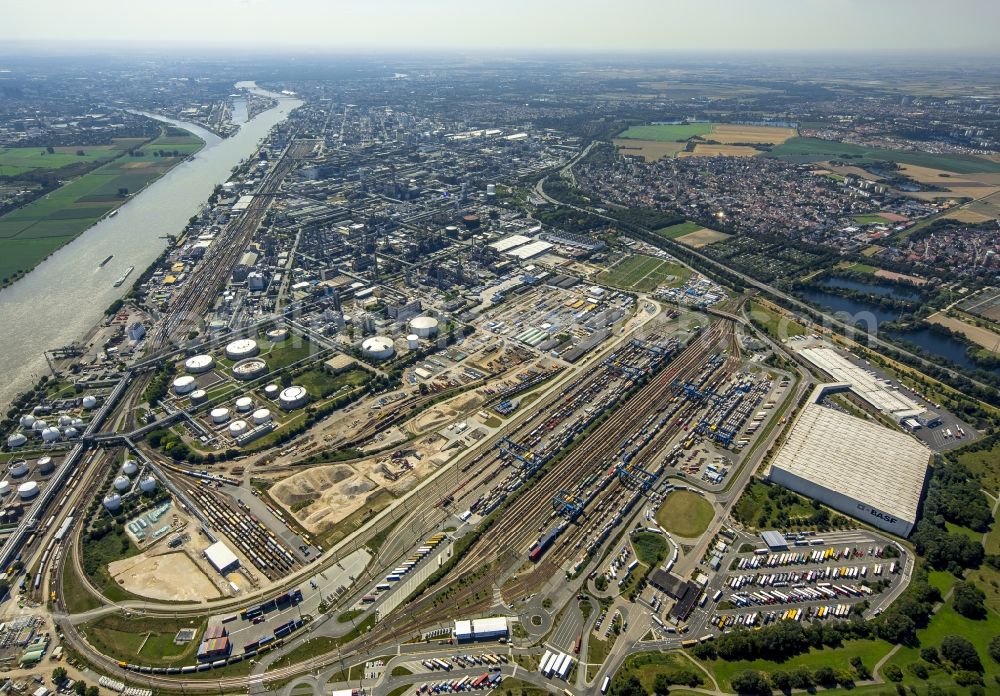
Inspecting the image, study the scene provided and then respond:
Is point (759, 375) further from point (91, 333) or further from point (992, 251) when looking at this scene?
point (91, 333)

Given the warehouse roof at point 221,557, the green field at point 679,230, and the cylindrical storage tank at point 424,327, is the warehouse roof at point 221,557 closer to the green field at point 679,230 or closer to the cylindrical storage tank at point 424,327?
the cylindrical storage tank at point 424,327

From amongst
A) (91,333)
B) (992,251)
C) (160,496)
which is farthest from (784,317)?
(91,333)

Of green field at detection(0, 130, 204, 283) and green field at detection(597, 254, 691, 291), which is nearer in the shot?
green field at detection(597, 254, 691, 291)

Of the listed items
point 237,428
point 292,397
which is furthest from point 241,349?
point 237,428

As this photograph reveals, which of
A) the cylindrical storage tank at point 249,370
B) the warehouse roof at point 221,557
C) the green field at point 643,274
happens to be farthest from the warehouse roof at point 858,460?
the cylindrical storage tank at point 249,370

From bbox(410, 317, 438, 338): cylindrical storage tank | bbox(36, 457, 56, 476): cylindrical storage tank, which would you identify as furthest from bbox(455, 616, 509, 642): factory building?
bbox(36, 457, 56, 476): cylindrical storage tank

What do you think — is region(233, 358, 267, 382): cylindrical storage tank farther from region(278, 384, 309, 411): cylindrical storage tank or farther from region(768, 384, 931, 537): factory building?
region(768, 384, 931, 537): factory building
